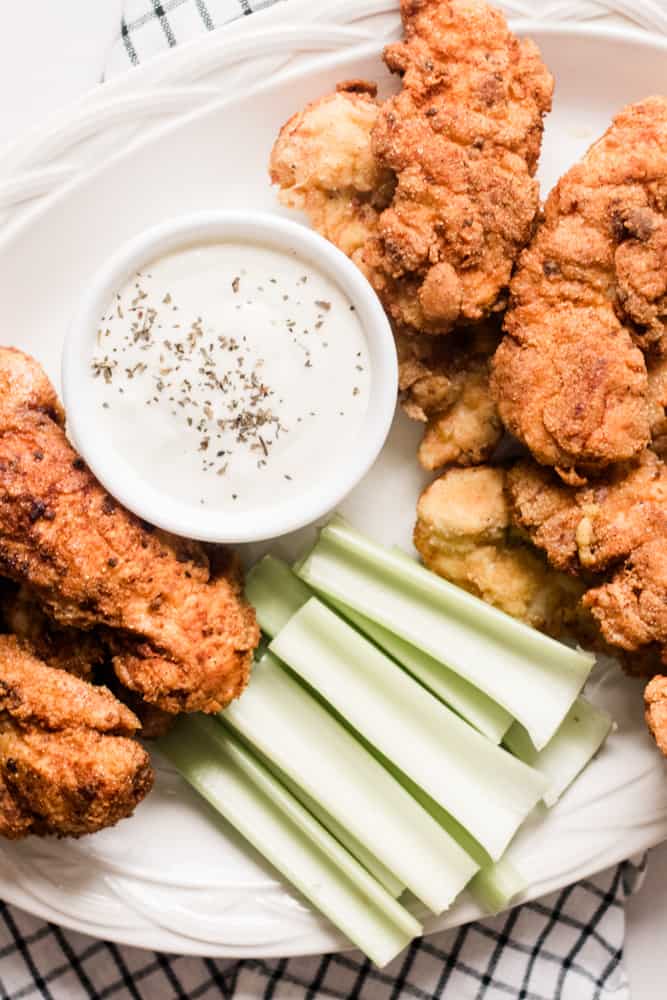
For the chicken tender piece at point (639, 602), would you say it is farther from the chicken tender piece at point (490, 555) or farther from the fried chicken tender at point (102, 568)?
the fried chicken tender at point (102, 568)

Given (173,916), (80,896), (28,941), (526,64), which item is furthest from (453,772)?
(526,64)

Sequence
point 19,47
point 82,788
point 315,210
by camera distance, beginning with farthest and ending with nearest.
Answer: point 19,47
point 315,210
point 82,788

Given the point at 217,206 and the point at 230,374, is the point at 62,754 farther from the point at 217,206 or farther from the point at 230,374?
the point at 217,206

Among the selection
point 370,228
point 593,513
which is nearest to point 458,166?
point 370,228

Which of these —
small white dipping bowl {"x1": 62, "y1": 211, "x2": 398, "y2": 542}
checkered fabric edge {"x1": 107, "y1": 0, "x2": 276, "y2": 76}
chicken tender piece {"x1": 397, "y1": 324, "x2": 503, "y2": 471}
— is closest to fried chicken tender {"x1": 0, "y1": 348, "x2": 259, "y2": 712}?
small white dipping bowl {"x1": 62, "y1": 211, "x2": 398, "y2": 542}

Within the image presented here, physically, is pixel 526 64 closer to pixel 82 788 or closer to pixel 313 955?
pixel 82 788

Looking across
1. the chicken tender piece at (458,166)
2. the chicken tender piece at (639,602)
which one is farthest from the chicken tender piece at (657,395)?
the chicken tender piece at (458,166)
